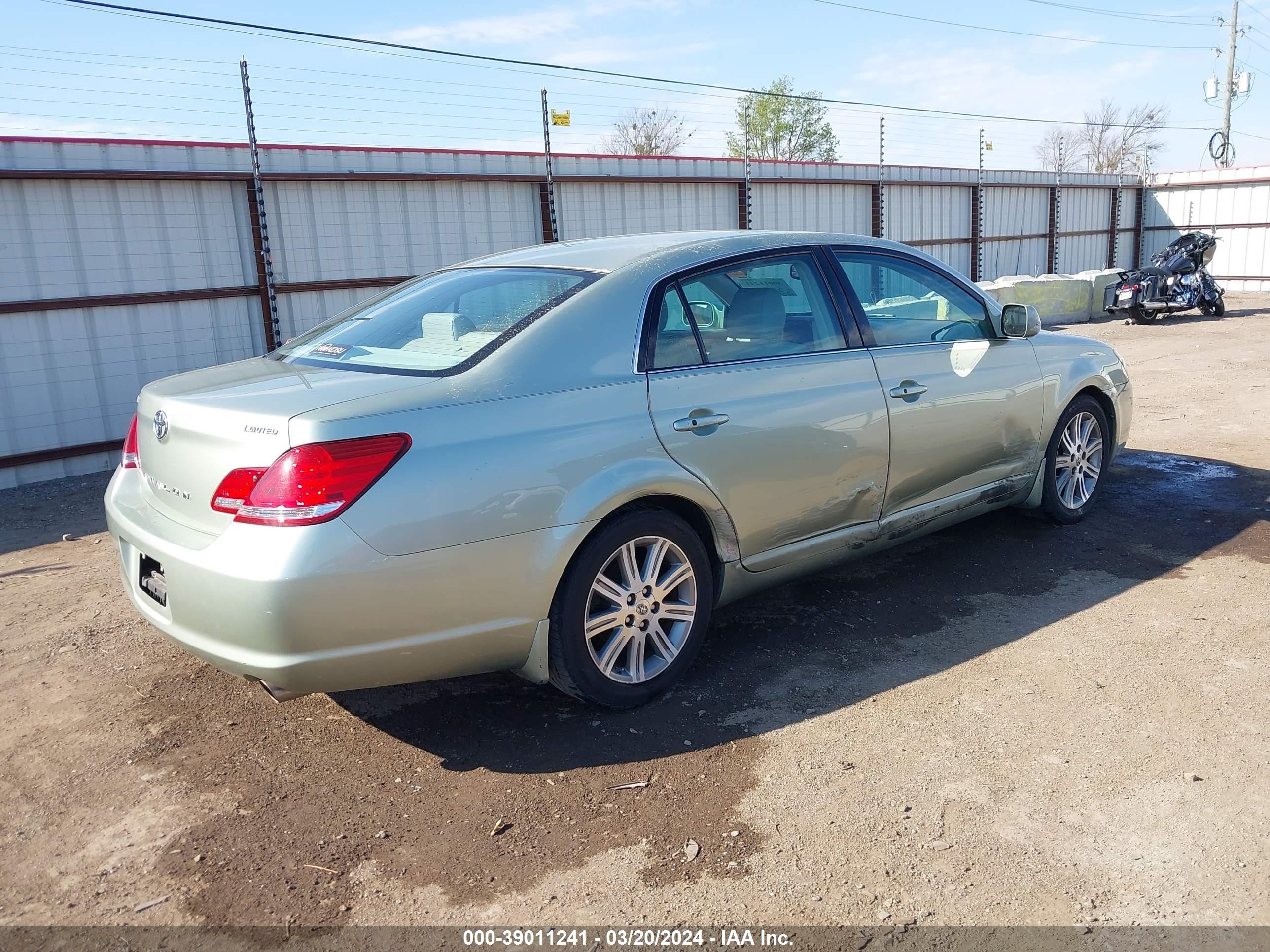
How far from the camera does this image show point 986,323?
16.4 feet

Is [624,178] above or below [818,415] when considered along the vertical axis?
above

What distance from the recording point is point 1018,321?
16.3 ft

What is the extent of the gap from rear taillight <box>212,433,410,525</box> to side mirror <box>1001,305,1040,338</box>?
3.35 meters

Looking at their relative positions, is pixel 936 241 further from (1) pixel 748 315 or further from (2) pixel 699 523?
(2) pixel 699 523

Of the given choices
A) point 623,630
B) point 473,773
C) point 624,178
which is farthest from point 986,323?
point 624,178

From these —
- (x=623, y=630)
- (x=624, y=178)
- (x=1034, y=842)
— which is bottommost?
(x=1034, y=842)

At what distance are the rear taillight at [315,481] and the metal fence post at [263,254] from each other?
7.12 metres

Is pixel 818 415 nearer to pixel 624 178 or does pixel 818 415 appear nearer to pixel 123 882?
pixel 123 882

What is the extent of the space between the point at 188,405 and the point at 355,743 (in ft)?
4.22

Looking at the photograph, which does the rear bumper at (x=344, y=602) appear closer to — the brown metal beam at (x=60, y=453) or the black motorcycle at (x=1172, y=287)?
the brown metal beam at (x=60, y=453)

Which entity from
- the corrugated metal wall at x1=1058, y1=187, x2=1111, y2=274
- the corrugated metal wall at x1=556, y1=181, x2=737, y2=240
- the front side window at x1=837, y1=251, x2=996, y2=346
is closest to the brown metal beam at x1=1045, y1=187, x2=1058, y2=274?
the corrugated metal wall at x1=1058, y1=187, x2=1111, y2=274

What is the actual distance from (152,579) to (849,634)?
2727 millimetres

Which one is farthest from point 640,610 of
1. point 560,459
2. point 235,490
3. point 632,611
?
point 235,490

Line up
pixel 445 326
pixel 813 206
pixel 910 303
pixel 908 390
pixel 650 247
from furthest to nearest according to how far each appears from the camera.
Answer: pixel 813 206 < pixel 910 303 < pixel 908 390 < pixel 650 247 < pixel 445 326
